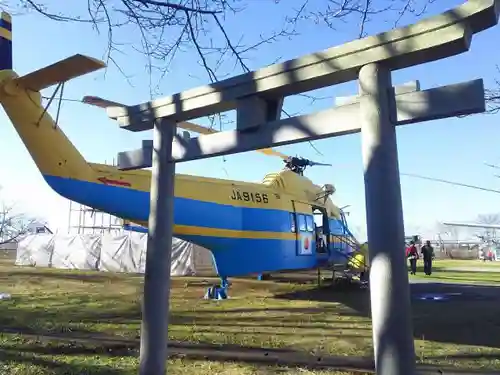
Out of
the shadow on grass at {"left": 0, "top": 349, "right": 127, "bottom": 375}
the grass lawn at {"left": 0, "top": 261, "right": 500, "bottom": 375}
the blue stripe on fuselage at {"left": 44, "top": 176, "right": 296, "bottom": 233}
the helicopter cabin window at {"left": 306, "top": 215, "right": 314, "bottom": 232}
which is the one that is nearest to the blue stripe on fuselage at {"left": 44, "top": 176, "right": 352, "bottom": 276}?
the blue stripe on fuselage at {"left": 44, "top": 176, "right": 296, "bottom": 233}

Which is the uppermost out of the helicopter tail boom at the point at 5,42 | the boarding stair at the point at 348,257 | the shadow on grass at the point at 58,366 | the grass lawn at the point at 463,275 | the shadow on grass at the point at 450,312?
the helicopter tail boom at the point at 5,42

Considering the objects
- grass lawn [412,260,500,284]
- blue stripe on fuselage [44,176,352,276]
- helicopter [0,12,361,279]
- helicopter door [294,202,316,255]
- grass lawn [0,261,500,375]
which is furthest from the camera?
grass lawn [412,260,500,284]

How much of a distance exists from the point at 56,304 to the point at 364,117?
9475 millimetres

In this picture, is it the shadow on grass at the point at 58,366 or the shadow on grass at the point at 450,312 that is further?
the shadow on grass at the point at 450,312

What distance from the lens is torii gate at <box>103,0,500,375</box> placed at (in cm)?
246

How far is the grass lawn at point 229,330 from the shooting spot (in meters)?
4.85

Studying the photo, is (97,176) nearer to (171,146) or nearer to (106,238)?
(171,146)

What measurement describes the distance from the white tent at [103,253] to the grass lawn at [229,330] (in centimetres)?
846

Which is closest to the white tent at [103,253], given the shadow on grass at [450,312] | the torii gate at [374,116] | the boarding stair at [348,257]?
the boarding stair at [348,257]

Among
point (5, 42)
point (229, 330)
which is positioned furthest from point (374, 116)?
point (5, 42)

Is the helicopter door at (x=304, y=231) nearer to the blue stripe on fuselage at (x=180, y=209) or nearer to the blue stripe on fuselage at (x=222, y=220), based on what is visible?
the blue stripe on fuselage at (x=222, y=220)

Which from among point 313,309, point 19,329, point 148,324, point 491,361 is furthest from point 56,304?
point 491,361

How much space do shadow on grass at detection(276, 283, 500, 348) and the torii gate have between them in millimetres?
4318

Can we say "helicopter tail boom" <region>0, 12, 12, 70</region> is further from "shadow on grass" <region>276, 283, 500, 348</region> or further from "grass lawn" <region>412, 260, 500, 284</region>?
"grass lawn" <region>412, 260, 500, 284</region>
